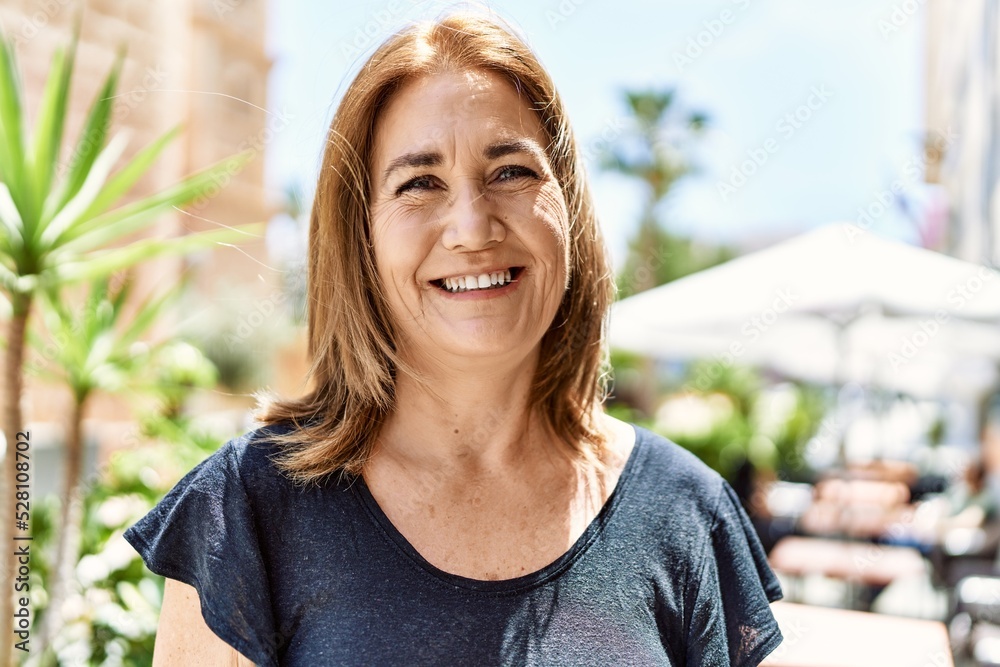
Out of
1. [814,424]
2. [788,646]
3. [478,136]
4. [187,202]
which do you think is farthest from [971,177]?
[478,136]

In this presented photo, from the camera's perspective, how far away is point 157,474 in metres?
4.39

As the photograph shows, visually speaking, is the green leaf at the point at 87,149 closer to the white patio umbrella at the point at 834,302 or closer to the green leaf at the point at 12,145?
the green leaf at the point at 12,145

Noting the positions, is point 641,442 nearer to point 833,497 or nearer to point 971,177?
point 833,497

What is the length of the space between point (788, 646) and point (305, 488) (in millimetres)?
1850

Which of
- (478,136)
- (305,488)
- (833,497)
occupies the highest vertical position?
(478,136)

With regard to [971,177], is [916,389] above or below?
below

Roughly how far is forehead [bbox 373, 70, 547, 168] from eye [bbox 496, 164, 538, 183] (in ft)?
0.14

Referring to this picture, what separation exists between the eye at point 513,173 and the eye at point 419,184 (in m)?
0.10

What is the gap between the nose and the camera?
4.27 ft

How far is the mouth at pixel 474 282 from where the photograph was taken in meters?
1.33

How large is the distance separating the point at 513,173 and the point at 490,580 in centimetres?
59

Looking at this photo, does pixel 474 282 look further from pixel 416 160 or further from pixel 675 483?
pixel 675 483

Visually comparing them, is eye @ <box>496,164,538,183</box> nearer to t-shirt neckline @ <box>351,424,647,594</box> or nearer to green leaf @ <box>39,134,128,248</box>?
t-shirt neckline @ <box>351,424,647,594</box>

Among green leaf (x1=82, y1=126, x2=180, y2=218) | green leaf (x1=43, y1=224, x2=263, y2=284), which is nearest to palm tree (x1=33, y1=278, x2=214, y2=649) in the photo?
green leaf (x1=43, y1=224, x2=263, y2=284)
